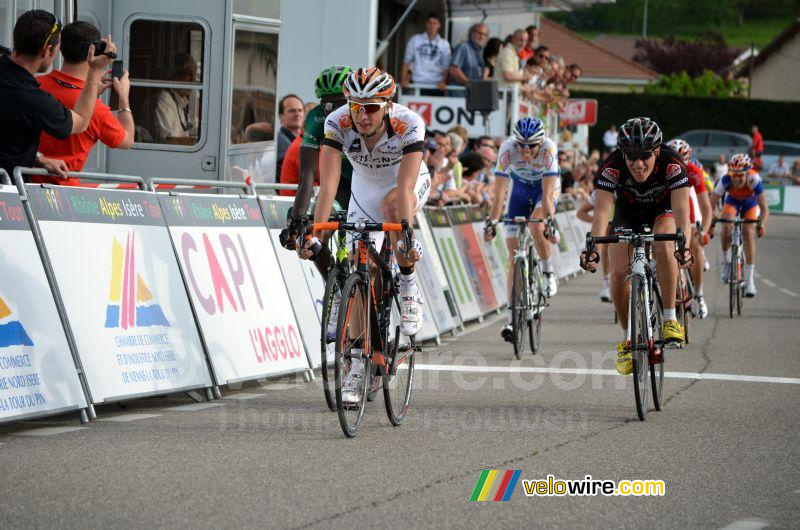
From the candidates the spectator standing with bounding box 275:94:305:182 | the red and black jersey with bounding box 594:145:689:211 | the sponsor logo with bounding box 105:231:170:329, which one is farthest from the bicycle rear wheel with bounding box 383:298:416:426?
the spectator standing with bounding box 275:94:305:182

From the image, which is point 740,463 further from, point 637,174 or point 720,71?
point 720,71

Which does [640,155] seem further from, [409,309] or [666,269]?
[409,309]

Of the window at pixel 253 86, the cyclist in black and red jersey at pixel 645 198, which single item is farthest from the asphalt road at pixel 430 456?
the window at pixel 253 86

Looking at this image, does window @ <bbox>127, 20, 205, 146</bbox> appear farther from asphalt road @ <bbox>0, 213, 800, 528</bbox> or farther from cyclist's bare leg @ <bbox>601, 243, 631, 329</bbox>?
cyclist's bare leg @ <bbox>601, 243, 631, 329</bbox>

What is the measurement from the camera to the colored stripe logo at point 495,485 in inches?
259

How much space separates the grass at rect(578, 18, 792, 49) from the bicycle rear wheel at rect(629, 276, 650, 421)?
150 metres

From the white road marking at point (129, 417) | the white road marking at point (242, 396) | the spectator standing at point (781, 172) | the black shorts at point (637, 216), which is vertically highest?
the black shorts at point (637, 216)

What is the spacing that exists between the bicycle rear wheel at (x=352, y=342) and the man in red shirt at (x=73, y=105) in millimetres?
2246

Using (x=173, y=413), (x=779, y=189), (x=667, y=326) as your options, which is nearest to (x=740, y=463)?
(x=667, y=326)

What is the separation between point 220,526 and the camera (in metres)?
5.78

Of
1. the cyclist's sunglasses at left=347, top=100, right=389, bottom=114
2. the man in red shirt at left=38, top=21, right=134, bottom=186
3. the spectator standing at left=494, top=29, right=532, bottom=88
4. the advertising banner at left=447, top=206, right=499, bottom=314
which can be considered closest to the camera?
the cyclist's sunglasses at left=347, top=100, right=389, bottom=114

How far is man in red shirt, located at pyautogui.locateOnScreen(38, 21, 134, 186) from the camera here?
8977mm

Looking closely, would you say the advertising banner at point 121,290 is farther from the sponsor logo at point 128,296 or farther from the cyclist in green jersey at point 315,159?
the cyclist in green jersey at point 315,159

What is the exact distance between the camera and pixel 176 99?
567 inches
